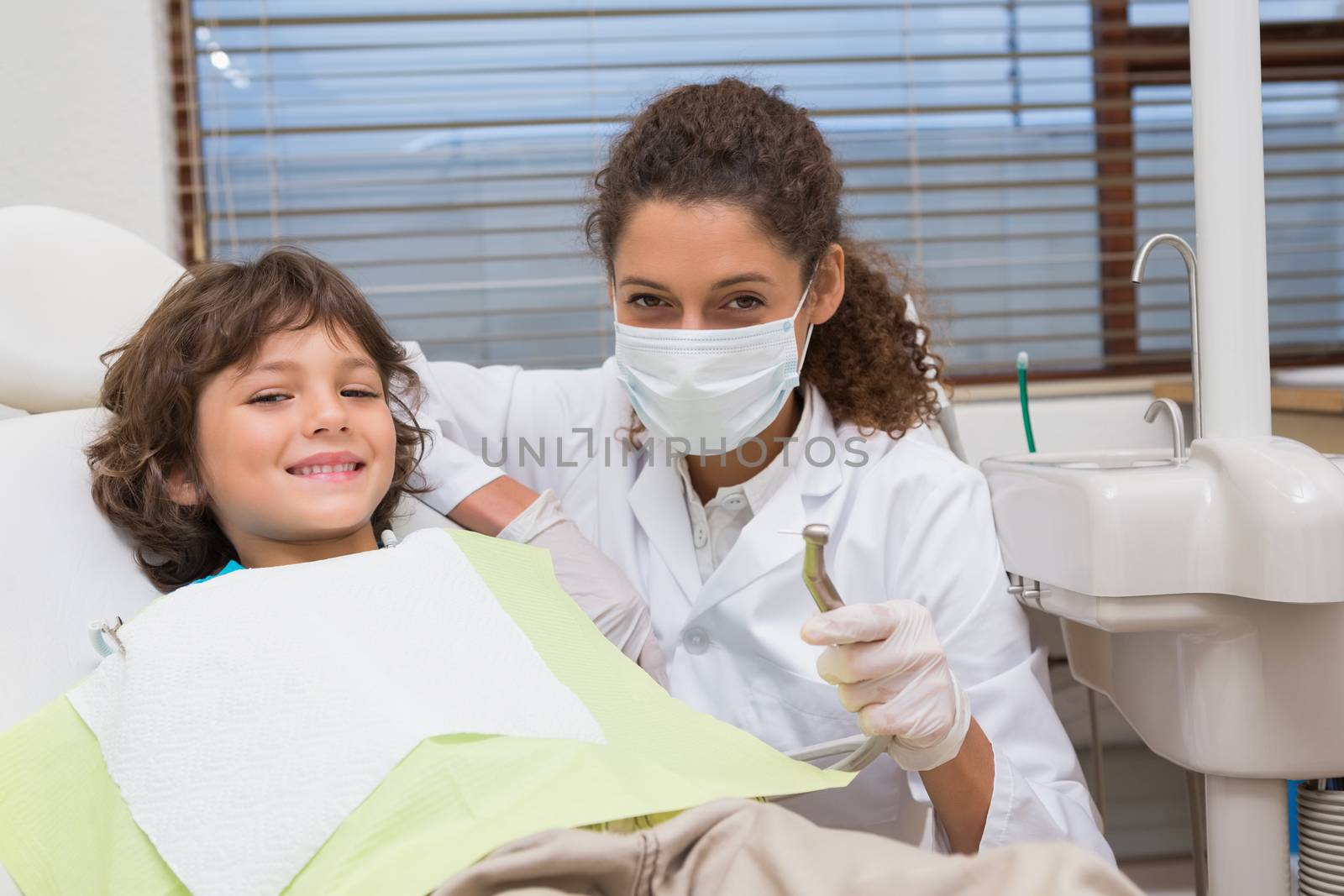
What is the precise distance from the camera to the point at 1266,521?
89cm

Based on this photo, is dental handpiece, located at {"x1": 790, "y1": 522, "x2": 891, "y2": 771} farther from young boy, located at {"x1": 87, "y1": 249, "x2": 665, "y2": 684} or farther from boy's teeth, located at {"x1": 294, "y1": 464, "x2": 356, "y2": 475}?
boy's teeth, located at {"x1": 294, "y1": 464, "x2": 356, "y2": 475}

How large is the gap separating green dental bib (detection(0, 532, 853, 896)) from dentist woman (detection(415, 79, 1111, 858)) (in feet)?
0.58

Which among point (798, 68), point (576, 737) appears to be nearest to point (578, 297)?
point (798, 68)

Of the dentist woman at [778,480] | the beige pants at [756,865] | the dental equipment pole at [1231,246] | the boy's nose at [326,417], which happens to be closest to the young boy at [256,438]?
the boy's nose at [326,417]

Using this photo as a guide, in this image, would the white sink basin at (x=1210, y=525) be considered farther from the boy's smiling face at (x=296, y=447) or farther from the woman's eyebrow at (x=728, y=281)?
the boy's smiling face at (x=296, y=447)

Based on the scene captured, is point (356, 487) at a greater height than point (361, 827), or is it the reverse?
point (356, 487)

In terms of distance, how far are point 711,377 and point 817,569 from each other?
0.47m

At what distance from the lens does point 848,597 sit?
1.25 metres

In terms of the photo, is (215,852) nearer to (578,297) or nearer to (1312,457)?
(1312,457)

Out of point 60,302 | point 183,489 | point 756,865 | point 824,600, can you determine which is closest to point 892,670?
point 824,600

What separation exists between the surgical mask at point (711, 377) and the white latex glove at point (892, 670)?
0.40 meters

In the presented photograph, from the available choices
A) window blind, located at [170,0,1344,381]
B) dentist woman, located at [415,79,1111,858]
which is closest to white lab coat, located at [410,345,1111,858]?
dentist woman, located at [415,79,1111,858]

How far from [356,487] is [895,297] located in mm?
752

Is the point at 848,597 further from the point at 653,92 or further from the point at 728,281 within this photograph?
the point at 653,92
